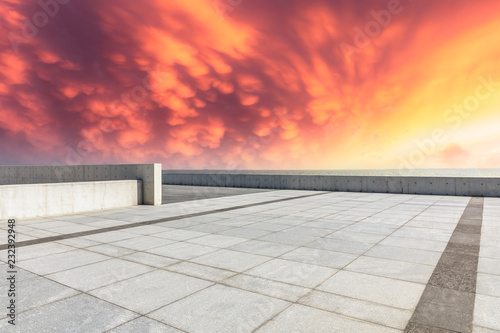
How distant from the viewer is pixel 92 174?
20016 millimetres

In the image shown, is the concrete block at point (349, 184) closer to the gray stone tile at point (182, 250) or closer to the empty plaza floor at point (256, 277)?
the empty plaza floor at point (256, 277)

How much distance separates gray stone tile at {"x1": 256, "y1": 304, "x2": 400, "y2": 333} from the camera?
147 inches

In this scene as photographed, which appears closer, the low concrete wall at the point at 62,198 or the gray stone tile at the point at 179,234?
the gray stone tile at the point at 179,234

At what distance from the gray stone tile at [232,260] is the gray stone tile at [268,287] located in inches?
20.0

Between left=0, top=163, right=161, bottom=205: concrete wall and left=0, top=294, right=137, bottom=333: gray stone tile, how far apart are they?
1172 centimetres

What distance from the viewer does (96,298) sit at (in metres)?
4.62

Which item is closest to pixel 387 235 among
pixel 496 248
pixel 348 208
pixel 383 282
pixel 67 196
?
pixel 496 248

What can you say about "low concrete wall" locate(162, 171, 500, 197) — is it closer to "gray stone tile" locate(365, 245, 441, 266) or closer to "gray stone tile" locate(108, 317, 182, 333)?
"gray stone tile" locate(365, 245, 441, 266)

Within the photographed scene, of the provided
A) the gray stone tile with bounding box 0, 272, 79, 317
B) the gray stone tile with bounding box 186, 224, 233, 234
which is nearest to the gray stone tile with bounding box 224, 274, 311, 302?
the gray stone tile with bounding box 0, 272, 79, 317

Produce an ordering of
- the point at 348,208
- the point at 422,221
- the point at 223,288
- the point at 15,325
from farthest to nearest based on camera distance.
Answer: the point at 348,208, the point at 422,221, the point at 223,288, the point at 15,325

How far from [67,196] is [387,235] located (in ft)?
38.9

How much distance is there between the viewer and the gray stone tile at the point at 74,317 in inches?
150

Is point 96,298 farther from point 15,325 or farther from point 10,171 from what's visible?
point 10,171

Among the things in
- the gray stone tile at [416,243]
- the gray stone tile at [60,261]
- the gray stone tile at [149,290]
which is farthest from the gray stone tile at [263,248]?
the gray stone tile at [60,261]
